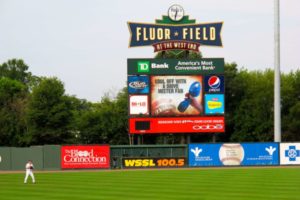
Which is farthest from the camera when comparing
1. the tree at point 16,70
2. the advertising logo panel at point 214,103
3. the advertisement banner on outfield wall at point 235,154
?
the tree at point 16,70

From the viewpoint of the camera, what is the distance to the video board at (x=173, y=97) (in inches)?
1961

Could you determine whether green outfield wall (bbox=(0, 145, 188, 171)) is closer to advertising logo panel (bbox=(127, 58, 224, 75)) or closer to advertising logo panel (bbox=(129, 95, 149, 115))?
advertising logo panel (bbox=(129, 95, 149, 115))

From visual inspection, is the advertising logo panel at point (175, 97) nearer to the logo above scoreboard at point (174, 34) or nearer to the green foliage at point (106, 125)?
the logo above scoreboard at point (174, 34)

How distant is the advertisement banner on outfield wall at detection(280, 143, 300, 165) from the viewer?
53.3m

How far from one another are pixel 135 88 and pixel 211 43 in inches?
317

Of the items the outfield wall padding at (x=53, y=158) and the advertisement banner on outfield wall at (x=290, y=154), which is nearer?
the advertisement banner on outfield wall at (x=290, y=154)

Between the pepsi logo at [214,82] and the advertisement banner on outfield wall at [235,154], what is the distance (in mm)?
6149

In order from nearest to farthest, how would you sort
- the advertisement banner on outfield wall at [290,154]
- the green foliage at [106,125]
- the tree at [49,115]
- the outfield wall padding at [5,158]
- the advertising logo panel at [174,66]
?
the advertising logo panel at [174,66] → the advertisement banner on outfield wall at [290,154] → the outfield wall padding at [5,158] → the tree at [49,115] → the green foliage at [106,125]

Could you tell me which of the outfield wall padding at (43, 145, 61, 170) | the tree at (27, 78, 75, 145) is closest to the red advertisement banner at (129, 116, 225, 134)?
the outfield wall padding at (43, 145, 61, 170)

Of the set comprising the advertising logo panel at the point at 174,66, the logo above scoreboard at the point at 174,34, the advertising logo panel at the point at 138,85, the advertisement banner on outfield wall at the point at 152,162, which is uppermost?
the logo above scoreboard at the point at 174,34

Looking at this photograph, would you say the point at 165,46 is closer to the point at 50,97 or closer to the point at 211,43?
the point at 211,43

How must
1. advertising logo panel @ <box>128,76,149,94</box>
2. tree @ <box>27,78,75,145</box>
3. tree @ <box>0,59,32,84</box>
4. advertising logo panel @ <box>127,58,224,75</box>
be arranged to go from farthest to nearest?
tree @ <box>0,59,32,84</box> → tree @ <box>27,78,75,145</box> → advertising logo panel @ <box>127,58,224,75</box> → advertising logo panel @ <box>128,76,149,94</box>

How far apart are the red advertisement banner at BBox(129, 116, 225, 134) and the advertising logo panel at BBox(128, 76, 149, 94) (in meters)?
2.27

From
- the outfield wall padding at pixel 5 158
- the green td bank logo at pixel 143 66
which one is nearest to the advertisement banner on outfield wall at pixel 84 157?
the outfield wall padding at pixel 5 158
